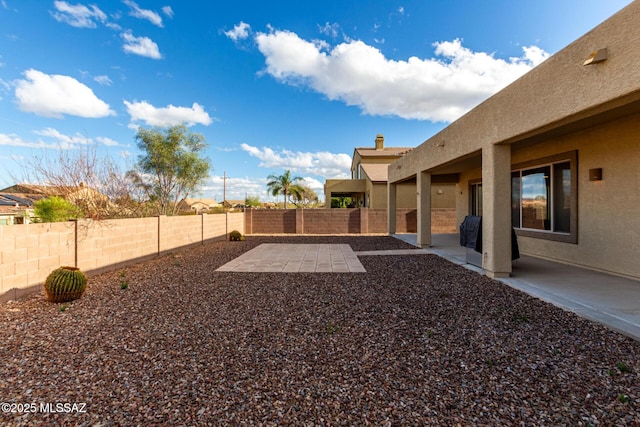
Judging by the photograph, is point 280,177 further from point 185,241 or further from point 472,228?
point 472,228

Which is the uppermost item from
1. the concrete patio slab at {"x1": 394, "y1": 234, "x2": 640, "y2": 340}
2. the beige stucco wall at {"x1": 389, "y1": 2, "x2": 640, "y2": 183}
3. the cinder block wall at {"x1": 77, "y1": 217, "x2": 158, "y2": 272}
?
the beige stucco wall at {"x1": 389, "y1": 2, "x2": 640, "y2": 183}

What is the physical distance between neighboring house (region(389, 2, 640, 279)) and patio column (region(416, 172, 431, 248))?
4.47ft

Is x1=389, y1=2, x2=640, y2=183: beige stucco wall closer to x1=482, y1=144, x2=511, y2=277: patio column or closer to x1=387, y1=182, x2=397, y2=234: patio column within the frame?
x1=482, y1=144, x2=511, y2=277: patio column

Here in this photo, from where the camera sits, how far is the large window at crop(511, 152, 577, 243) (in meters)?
7.32

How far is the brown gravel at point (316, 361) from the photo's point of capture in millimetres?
2238

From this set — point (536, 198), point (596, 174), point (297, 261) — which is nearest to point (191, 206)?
point (297, 261)

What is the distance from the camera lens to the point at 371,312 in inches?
177

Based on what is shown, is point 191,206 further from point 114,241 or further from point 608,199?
point 608,199

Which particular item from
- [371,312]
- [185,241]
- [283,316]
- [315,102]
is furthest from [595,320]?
[315,102]

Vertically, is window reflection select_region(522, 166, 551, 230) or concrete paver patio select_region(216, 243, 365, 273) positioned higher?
window reflection select_region(522, 166, 551, 230)

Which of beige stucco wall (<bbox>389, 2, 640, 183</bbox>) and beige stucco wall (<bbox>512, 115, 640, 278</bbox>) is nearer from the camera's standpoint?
beige stucco wall (<bbox>389, 2, 640, 183</bbox>)

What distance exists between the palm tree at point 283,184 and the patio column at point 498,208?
24.9m

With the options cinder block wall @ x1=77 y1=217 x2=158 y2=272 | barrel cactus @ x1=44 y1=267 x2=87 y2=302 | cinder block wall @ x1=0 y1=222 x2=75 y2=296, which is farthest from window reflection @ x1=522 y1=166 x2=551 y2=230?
cinder block wall @ x1=0 y1=222 x2=75 y2=296

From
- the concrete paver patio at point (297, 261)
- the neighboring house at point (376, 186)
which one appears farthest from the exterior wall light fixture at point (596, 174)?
the neighboring house at point (376, 186)
